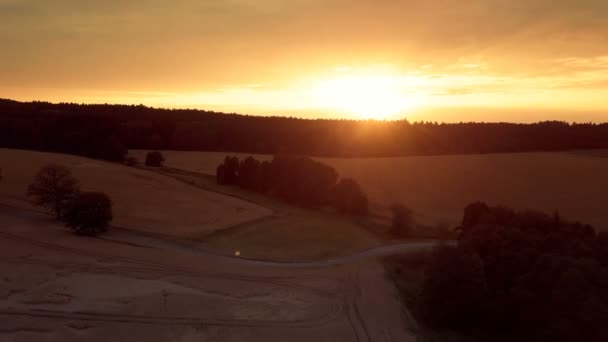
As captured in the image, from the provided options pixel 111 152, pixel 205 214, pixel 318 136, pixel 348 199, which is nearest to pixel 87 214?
pixel 205 214

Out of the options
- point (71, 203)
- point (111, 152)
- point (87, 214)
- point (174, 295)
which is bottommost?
point (174, 295)

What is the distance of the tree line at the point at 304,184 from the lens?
53.4m

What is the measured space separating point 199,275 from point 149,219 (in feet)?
49.2

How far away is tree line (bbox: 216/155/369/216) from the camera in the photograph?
5338 cm

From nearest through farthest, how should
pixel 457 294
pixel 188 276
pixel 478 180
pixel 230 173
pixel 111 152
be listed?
pixel 457 294, pixel 188 276, pixel 230 173, pixel 111 152, pixel 478 180

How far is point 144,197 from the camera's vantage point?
48.2m

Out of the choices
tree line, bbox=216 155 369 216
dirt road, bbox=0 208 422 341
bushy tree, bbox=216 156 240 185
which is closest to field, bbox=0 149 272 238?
dirt road, bbox=0 208 422 341

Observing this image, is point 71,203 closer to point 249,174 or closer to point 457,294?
→ point 249,174

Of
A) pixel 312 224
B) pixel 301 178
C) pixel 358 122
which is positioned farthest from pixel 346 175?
pixel 358 122

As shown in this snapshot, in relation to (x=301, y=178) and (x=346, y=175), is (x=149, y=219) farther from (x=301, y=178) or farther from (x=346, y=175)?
(x=346, y=175)

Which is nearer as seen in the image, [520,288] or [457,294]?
[520,288]

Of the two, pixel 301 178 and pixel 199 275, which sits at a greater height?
pixel 301 178

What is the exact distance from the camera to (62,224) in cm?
3822

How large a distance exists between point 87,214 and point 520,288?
28.4 metres
